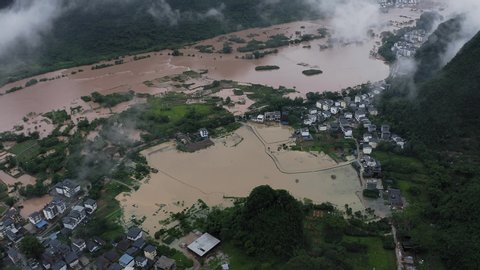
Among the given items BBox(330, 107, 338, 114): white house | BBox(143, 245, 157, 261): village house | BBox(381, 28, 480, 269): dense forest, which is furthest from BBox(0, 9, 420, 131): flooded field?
BBox(143, 245, 157, 261): village house

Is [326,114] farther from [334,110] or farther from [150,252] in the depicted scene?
[150,252]

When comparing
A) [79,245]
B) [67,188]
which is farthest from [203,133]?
[79,245]

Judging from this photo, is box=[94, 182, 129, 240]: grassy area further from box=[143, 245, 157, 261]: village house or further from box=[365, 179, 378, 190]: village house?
box=[365, 179, 378, 190]: village house

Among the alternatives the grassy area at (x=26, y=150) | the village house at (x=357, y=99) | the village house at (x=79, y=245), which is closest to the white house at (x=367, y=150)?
the village house at (x=357, y=99)

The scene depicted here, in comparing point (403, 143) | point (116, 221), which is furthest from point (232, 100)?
point (116, 221)

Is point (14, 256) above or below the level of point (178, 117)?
below

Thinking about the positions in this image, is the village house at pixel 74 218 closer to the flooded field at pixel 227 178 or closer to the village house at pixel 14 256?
the flooded field at pixel 227 178

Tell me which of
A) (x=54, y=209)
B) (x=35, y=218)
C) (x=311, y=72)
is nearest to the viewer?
(x=35, y=218)
